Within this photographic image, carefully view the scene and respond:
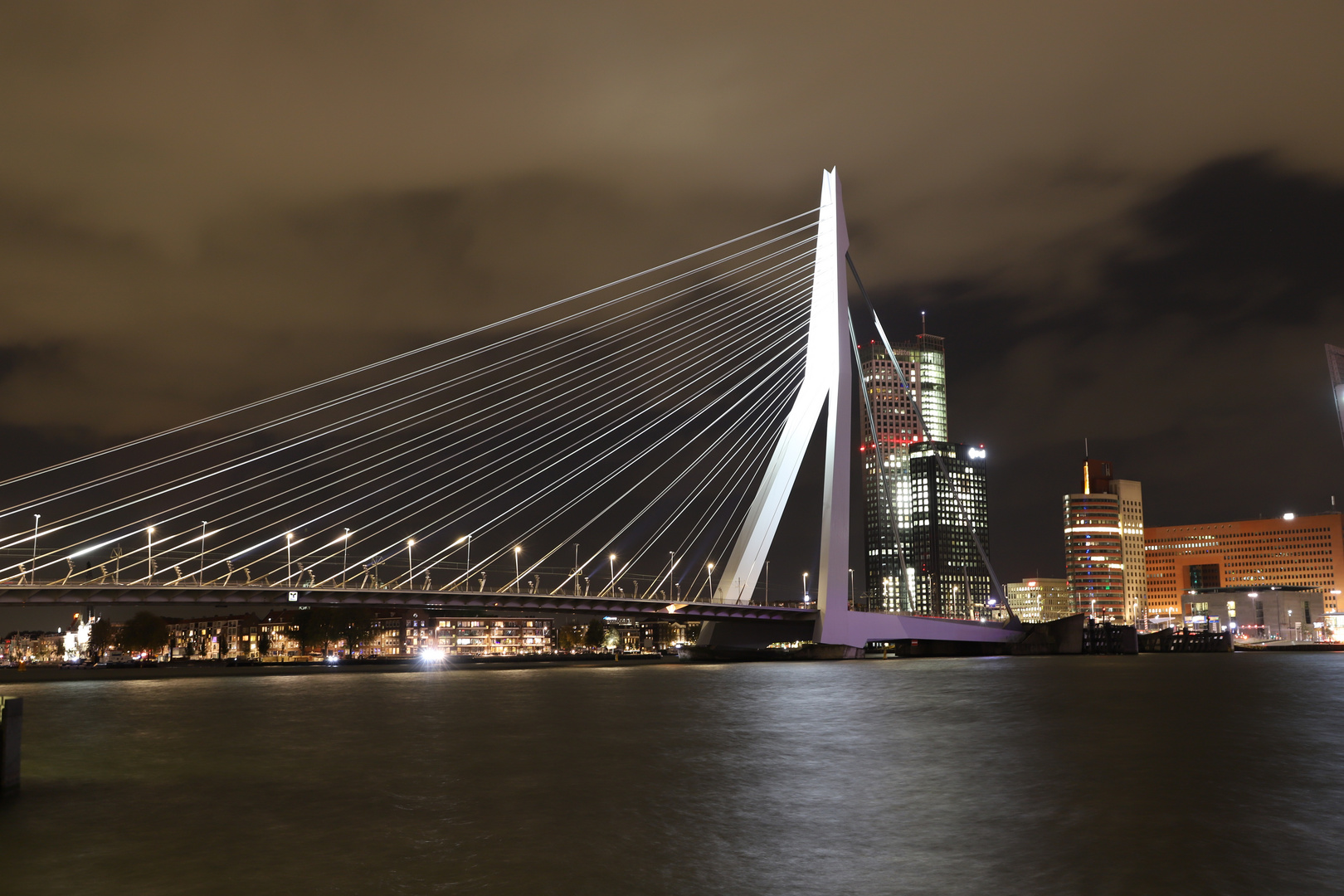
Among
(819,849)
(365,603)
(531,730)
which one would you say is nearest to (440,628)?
(365,603)

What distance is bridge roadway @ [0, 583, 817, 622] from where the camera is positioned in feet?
137

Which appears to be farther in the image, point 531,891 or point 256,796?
point 256,796

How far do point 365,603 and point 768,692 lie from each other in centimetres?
2215

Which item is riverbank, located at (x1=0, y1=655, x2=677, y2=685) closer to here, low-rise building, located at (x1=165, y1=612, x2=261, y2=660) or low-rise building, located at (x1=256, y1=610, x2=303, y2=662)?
low-rise building, located at (x1=256, y1=610, x2=303, y2=662)

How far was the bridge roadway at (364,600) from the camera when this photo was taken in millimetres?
41781

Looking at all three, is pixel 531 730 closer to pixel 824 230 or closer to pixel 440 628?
pixel 824 230

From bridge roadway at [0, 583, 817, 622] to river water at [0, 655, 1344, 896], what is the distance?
15646 mm

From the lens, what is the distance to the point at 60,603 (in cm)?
4194

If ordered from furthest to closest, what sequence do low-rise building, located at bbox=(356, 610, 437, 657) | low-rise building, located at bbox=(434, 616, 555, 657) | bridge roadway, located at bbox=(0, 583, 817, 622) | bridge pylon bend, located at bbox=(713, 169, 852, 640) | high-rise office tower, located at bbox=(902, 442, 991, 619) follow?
high-rise office tower, located at bbox=(902, 442, 991, 619) → low-rise building, located at bbox=(434, 616, 555, 657) → low-rise building, located at bbox=(356, 610, 437, 657) → bridge pylon bend, located at bbox=(713, 169, 852, 640) → bridge roadway, located at bbox=(0, 583, 817, 622)

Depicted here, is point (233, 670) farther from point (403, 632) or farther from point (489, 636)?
point (489, 636)

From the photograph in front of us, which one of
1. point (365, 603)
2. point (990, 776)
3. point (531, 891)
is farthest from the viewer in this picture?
point (365, 603)

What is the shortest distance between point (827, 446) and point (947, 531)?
150m

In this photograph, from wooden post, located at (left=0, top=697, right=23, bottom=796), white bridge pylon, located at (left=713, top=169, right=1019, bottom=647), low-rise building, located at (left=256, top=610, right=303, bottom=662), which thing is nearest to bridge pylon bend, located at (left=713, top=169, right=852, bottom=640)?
white bridge pylon, located at (left=713, top=169, right=1019, bottom=647)

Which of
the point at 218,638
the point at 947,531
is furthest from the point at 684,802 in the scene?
the point at 947,531
